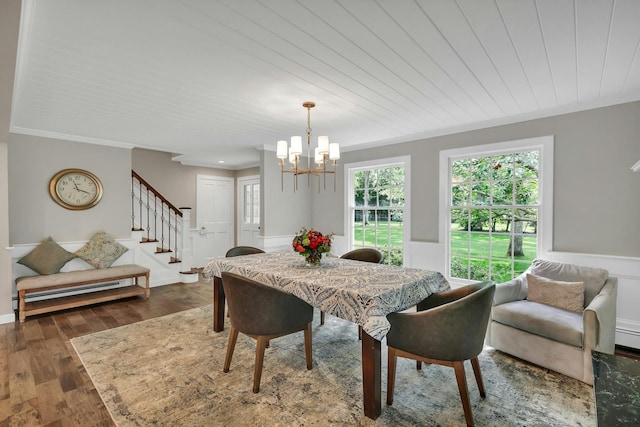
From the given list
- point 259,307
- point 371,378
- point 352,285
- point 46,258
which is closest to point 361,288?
point 352,285

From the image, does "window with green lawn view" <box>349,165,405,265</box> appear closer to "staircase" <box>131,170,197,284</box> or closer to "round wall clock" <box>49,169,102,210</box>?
"staircase" <box>131,170,197,284</box>

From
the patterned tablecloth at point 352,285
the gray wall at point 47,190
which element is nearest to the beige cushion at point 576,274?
the patterned tablecloth at point 352,285

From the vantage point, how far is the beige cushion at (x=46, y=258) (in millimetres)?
4078

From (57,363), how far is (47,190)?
276 centimetres

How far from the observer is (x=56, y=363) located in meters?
2.66

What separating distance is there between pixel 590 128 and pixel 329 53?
2969 millimetres

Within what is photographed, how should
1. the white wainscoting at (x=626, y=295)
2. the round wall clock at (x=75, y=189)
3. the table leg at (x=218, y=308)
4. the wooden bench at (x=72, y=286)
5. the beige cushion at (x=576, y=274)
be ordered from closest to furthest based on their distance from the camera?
the beige cushion at (x=576, y=274) → the white wainscoting at (x=626, y=295) → the table leg at (x=218, y=308) → the wooden bench at (x=72, y=286) → the round wall clock at (x=75, y=189)

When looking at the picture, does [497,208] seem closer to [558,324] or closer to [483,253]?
[483,253]

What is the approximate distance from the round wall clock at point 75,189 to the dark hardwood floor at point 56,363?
1512 millimetres

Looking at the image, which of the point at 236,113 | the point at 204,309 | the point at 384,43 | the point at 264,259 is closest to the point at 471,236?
the point at 264,259

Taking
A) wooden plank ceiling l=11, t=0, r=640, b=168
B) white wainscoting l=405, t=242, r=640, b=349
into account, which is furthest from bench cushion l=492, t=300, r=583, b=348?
wooden plank ceiling l=11, t=0, r=640, b=168

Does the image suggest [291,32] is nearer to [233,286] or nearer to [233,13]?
[233,13]

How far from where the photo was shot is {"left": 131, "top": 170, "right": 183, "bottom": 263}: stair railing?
224 inches

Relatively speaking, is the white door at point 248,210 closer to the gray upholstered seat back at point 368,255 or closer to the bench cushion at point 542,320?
the gray upholstered seat back at point 368,255
